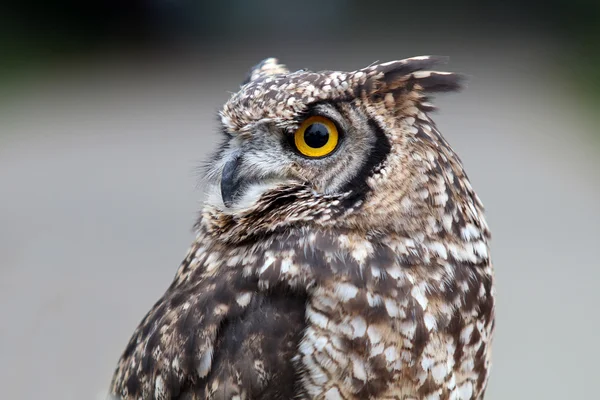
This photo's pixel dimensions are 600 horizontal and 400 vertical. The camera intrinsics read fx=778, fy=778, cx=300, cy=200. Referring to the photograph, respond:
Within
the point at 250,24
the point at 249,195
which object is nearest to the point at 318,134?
the point at 249,195

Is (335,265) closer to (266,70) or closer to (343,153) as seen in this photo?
(343,153)

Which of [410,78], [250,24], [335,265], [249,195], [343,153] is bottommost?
[335,265]

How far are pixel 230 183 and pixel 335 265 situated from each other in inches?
17.7

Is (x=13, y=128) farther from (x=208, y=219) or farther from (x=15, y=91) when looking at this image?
(x=208, y=219)

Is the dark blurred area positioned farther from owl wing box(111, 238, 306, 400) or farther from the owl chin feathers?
owl wing box(111, 238, 306, 400)

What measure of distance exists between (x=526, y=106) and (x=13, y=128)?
8.27 m

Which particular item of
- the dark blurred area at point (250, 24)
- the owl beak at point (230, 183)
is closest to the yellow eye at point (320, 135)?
the owl beak at point (230, 183)

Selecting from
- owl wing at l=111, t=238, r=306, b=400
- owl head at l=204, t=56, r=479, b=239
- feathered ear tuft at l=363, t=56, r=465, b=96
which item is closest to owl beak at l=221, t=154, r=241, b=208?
owl head at l=204, t=56, r=479, b=239

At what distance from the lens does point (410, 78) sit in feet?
8.02

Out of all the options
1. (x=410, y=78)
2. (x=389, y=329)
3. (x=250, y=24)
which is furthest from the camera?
(x=250, y=24)

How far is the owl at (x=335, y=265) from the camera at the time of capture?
2.24m

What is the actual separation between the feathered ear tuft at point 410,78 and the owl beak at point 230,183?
0.50 m

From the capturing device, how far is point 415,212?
238cm

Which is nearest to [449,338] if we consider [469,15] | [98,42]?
[98,42]
